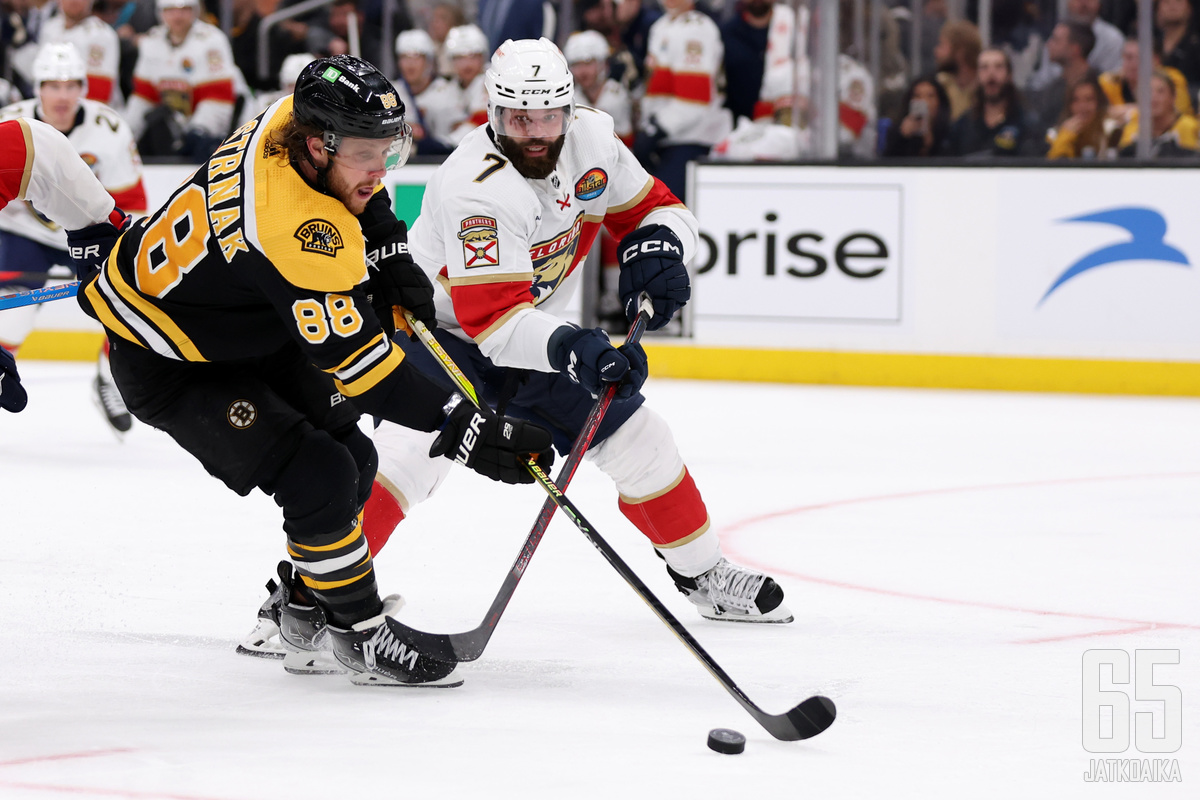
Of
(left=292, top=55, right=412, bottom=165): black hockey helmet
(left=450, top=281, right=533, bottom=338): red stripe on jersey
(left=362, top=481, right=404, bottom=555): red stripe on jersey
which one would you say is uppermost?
(left=292, top=55, right=412, bottom=165): black hockey helmet

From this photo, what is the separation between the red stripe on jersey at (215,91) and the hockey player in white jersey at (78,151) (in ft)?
7.80

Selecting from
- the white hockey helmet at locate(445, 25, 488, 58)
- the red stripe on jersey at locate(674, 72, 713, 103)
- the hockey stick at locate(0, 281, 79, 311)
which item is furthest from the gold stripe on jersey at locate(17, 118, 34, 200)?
the white hockey helmet at locate(445, 25, 488, 58)

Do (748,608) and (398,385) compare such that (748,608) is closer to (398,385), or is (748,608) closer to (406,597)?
(406,597)

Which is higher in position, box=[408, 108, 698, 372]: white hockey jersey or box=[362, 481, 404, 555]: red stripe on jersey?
box=[408, 108, 698, 372]: white hockey jersey

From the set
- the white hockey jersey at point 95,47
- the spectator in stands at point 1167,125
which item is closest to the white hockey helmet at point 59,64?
the white hockey jersey at point 95,47

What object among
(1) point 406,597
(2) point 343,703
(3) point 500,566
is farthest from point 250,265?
(3) point 500,566

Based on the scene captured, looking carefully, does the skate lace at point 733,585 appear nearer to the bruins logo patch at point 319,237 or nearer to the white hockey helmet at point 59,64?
the bruins logo patch at point 319,237

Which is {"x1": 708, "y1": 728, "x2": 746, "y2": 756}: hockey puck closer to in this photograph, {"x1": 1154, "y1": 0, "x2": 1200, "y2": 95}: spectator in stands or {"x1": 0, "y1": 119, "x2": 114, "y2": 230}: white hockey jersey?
{"x1": 0, "y1": 119, "x2": 114, "y2": 230}: white hockey jersey

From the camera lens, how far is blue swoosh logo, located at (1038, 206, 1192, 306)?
6.42 metres

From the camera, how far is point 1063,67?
655 centimetres

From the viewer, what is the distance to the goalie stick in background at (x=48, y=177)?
2846 mm

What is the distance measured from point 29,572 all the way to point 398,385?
146 cm

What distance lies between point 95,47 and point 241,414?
6.28 meters

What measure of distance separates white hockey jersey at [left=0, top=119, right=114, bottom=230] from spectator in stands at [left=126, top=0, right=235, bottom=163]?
5.20 meters
